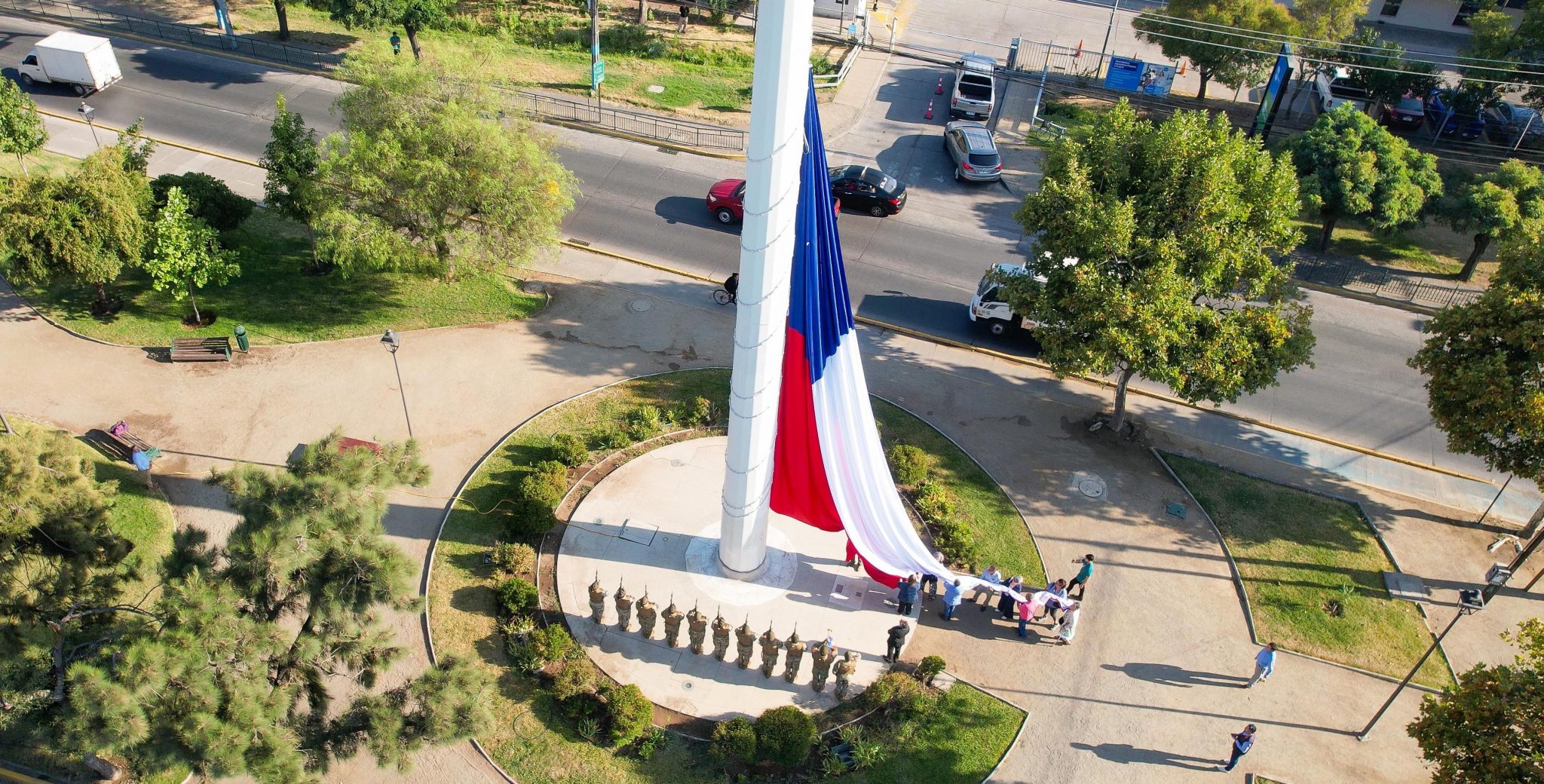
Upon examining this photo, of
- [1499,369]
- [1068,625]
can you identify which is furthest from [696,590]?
[1499,369]

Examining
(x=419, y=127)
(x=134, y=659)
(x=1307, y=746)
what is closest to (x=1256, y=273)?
(x=1307, y=746)

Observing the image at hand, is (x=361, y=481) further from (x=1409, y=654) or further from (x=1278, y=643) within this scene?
(x=1409, y=654)

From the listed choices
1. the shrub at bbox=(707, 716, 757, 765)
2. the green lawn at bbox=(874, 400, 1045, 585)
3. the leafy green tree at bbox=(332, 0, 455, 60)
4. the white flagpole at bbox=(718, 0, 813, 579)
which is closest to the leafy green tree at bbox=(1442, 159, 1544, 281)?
the green lawn at bbox=(874, 400, 1045, 585)

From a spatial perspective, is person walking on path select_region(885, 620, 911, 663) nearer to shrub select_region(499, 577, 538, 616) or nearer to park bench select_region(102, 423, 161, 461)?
shrub select_region(499, 577, 538, 616)

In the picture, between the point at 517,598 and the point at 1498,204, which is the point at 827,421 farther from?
the point at 1498,204

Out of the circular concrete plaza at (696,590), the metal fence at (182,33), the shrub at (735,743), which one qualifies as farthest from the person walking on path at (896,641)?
the metal fence at (182,33)
